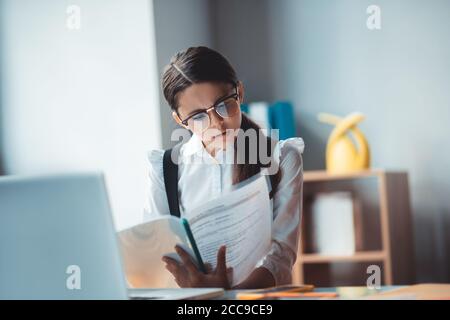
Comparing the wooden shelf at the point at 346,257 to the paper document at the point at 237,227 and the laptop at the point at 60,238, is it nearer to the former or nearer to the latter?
the paper document at the point at 237,227

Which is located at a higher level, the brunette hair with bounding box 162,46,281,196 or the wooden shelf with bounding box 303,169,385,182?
the brunette hair with bounding box 162,46,281,196

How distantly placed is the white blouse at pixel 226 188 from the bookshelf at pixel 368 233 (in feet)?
3.72

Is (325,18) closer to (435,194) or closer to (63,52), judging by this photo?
(435,194)

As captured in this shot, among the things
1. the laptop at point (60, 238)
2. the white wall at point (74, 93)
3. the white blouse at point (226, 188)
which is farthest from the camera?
the white wall at point (74, 93)

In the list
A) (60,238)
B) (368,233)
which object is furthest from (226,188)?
(368,233)

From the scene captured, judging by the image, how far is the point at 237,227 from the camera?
4.96 feet

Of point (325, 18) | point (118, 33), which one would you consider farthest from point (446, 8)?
point (118, 33)

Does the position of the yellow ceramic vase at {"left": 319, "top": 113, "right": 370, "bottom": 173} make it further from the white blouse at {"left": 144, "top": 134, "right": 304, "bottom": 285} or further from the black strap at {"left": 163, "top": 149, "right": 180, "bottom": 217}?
the black strap at {"left": 163, "top": 149, "right": 180, "bottom": 217}

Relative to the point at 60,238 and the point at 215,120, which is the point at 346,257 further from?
the point at 60,238

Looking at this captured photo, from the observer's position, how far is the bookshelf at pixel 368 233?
9.65 ft

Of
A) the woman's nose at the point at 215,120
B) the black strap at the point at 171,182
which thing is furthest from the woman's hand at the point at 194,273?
the woman's nose at the point at 215,120

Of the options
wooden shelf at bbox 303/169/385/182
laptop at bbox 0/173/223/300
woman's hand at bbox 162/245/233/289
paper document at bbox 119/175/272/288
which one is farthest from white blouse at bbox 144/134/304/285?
wooden shelf at bbox 303/169/385/182

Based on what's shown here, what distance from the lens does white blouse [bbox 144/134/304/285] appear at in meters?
1.77

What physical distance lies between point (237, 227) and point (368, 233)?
5.43 ft
